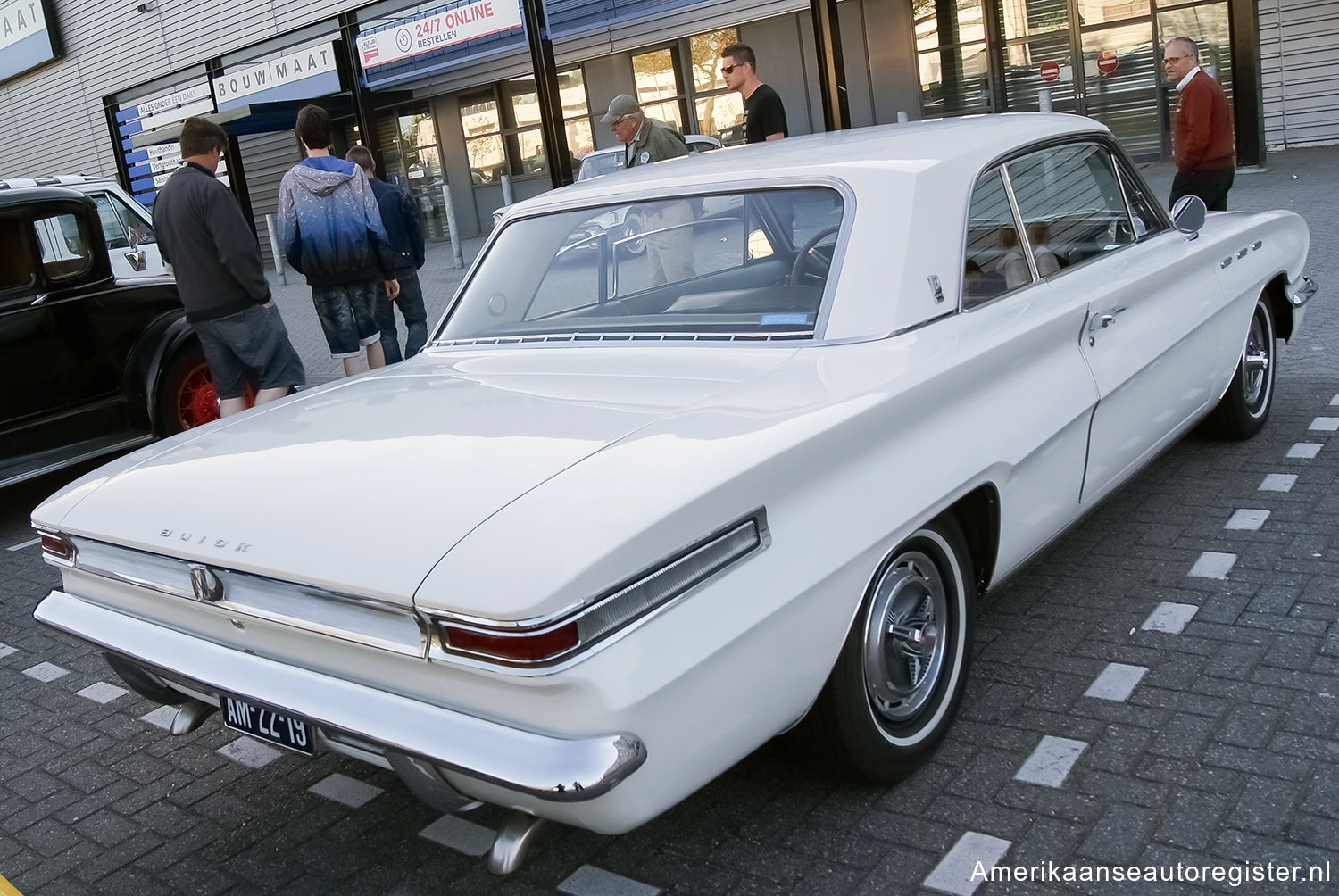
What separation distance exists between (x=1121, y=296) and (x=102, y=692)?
148 inches

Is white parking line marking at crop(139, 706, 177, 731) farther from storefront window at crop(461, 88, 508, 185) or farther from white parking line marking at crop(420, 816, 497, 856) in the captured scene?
storefront window at crop(461, 88, 508, 185)

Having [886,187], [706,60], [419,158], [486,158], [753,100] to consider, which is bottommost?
[886,187]

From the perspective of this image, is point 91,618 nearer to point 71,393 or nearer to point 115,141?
point 71,393

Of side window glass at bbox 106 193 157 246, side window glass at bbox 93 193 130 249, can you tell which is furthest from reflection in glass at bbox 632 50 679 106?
side window glass at bbox 93 193 130 249

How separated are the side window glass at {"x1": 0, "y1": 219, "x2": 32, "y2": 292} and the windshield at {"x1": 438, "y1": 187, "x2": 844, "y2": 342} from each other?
4.25 m

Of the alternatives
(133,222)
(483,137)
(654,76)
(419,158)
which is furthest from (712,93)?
(133,222)

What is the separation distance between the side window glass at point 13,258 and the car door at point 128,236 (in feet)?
2.34

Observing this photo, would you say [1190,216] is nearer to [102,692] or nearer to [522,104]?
[102,692]

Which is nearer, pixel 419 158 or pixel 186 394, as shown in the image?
pixel 186 394

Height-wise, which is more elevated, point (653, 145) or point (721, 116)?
point (721, 116)

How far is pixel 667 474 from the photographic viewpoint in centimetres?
236

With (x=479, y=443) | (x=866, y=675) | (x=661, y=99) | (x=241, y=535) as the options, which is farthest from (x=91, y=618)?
(x=661, y=99)

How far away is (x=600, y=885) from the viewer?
2.78m

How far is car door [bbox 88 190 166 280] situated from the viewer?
26.1 ft
